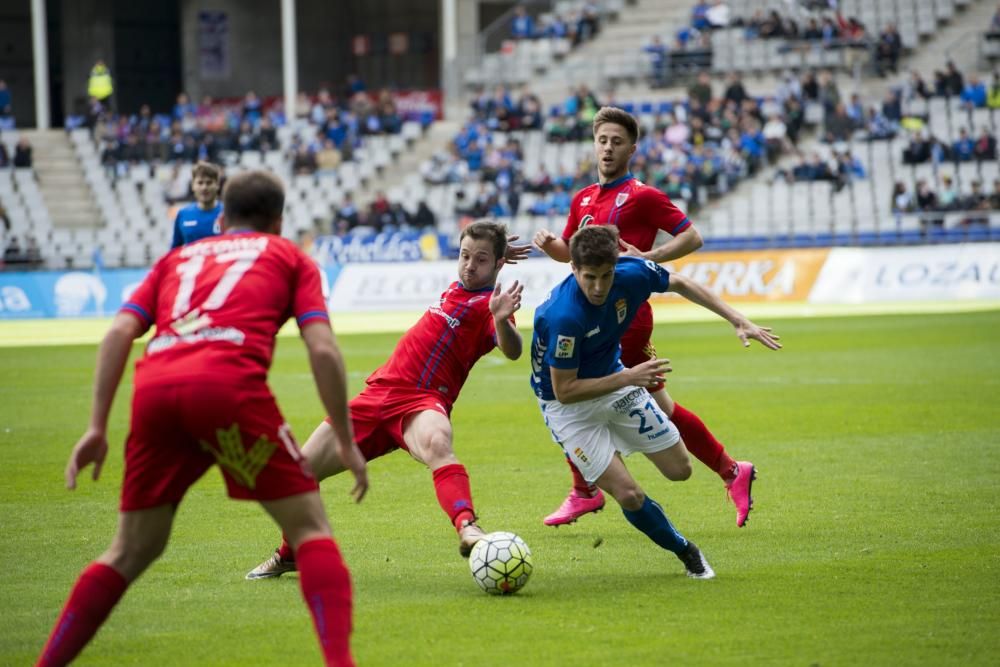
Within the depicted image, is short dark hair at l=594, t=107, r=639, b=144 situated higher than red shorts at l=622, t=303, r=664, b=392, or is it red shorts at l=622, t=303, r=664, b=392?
short dark hair at l=594, t=107, r=639, b=144

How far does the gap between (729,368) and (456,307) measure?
11.4m

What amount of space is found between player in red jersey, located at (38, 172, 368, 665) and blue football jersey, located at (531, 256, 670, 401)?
1.90 m

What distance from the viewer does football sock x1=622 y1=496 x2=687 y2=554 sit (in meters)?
7.05

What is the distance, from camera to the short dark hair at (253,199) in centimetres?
520

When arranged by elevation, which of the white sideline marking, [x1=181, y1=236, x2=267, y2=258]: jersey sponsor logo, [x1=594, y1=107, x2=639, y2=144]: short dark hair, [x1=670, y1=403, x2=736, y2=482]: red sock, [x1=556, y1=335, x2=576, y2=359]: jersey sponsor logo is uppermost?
[x1=594, y1=107, x2=639, y2=144]: short dark hair

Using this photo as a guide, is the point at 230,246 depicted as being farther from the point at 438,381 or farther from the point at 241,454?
the point at 438,381

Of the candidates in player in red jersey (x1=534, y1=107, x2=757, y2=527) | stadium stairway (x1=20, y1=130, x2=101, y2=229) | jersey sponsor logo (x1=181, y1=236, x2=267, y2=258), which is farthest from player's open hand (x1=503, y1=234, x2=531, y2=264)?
stadium stairway (x1=20, y1=130, x2=101, y2=229)

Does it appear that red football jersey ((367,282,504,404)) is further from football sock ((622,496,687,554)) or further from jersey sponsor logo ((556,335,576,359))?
football sock ((622,496,687,554))

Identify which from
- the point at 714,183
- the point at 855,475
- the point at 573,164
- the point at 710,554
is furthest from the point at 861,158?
the point at 710,554

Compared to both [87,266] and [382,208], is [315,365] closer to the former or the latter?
[87,266]

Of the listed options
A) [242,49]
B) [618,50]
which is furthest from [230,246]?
[242,49]

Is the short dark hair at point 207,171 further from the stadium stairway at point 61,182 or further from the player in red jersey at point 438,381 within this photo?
the stadium stairway at point 61,182

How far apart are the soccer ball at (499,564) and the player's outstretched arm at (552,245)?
1.90 metres

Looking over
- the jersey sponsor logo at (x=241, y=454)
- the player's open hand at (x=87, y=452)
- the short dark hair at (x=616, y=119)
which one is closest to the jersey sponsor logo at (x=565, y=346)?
the short dark hair at (x=616, y=119)
